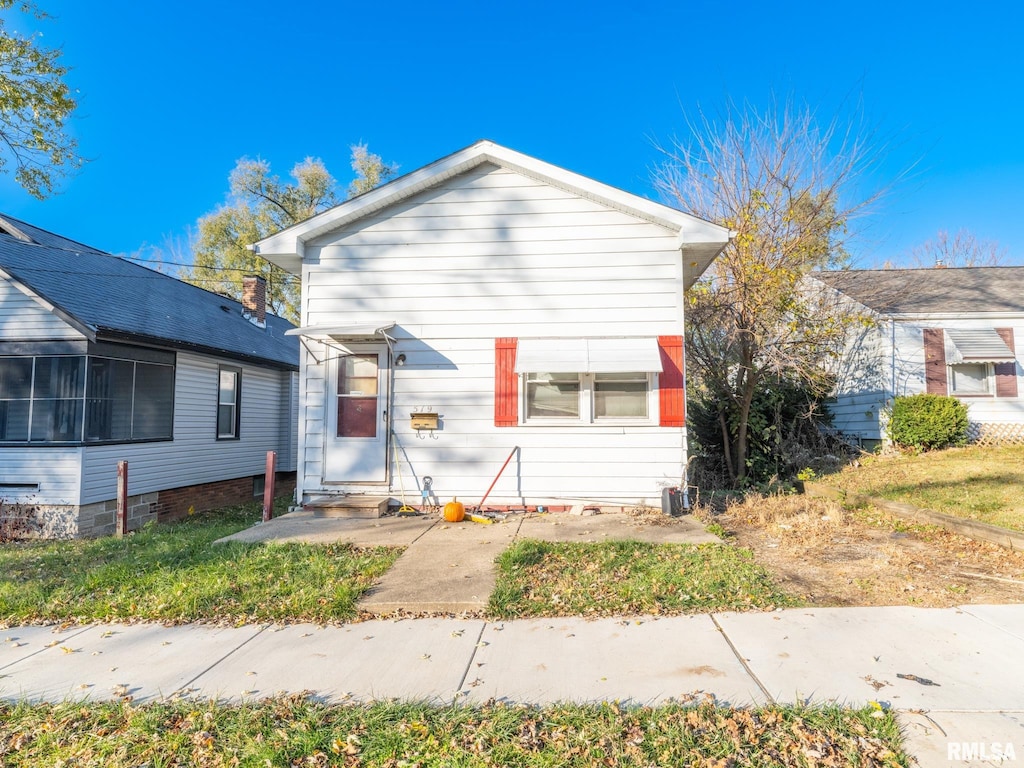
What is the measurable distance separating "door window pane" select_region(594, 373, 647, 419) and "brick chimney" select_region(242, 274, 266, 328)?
11775 mm

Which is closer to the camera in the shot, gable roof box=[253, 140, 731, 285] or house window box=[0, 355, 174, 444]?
gable roof box=[253, 140, 731, 285]

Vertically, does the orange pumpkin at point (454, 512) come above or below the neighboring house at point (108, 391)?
below

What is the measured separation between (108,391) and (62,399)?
63 centimetres

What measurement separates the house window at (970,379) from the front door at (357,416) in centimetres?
1366

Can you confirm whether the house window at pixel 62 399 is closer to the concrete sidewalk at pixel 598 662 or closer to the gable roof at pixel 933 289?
the concrete sidewalk at pixel 598 662

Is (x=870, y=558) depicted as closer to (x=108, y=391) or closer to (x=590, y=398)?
(x=590, y=398)

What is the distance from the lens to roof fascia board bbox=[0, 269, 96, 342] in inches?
344

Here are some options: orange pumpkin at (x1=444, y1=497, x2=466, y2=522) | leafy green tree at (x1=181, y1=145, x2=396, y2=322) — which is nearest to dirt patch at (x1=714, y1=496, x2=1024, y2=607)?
orange pumpkin at (x1=444, y1=497, x2=466, y2=522)

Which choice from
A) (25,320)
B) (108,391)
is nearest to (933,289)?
(108,391)

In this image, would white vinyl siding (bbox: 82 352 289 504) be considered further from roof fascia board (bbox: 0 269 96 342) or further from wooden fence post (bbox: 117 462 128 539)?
roof fascia board (bbox: 0 269 96 342)

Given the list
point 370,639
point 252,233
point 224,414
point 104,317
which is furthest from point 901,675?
point 252,233

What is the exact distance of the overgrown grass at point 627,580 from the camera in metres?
4.40

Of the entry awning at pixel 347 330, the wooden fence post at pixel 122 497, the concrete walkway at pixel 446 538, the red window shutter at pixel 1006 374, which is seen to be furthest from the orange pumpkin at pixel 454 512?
the red window shutter at pixel 1006 374

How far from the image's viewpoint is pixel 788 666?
11.1 feet
